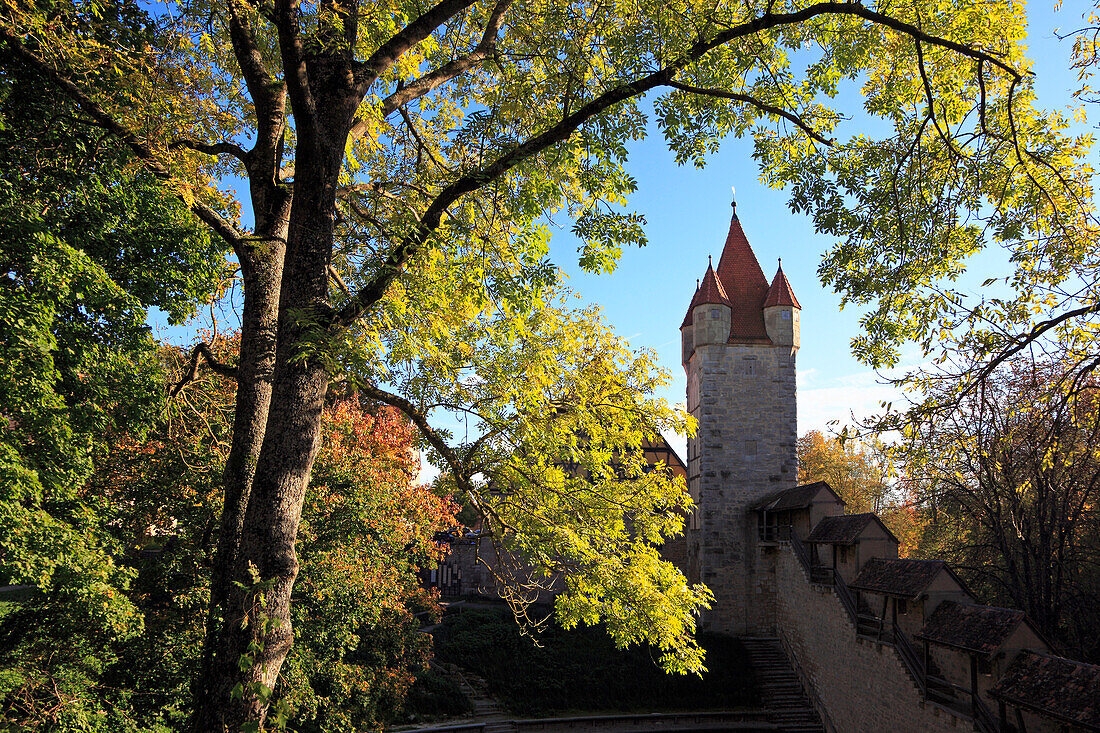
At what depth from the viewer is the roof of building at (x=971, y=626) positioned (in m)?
8.76

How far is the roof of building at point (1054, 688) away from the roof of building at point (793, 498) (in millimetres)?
9176

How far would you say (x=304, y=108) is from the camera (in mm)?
4781

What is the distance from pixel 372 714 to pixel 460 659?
27.3 ft

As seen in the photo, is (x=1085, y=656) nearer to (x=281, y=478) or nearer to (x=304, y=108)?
(x=281, y=478)

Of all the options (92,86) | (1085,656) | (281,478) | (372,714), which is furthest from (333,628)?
(1085,656)

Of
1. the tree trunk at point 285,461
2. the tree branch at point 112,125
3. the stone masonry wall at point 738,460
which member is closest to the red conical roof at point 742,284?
the stone masonry wall at point 738,460

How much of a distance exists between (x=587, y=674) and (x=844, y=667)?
722 cm

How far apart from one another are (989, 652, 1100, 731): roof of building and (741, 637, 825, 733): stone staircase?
30.2ft

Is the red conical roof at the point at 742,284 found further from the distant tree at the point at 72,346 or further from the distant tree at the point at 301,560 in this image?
the distant tree at the point at 72,346

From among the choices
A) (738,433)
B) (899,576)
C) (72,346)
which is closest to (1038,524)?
(899,576)

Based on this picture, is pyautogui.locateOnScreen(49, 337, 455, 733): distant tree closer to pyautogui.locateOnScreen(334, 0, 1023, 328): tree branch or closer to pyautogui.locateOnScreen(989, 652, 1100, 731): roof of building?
pyautogui.locateOnScreen(334, 0, 1023, 328): tree branch

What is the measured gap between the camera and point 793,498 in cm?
1900

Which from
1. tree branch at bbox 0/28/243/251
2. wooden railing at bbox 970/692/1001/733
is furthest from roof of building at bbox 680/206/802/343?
tree branch at bbox 0/28/243/251

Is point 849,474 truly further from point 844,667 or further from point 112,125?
point 112,125
